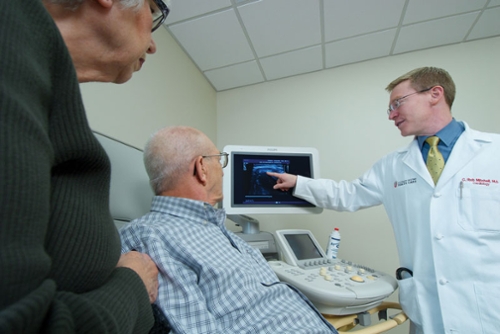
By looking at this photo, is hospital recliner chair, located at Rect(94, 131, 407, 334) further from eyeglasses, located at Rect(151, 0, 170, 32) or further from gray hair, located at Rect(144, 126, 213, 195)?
eyeglasses, located at Rect(151, 0, 170, 32)

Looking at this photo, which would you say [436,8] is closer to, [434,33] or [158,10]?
[434,33]

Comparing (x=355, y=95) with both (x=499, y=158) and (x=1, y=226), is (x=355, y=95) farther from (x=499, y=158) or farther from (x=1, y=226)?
(x=1, y=226)

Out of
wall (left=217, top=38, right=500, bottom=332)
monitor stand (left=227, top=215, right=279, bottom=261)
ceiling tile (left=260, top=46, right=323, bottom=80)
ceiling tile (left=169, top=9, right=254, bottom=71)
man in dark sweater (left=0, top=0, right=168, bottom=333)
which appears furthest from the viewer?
ceiling tile (left=260, top=46, right=323, bottom=80)

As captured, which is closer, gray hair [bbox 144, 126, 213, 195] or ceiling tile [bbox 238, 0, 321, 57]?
gray hair [bbox 144, 126, 213, 195]

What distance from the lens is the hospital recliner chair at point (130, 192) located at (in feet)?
2.92

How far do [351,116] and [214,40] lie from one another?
1224mm

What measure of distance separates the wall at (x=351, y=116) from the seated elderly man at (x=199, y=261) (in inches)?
46.7

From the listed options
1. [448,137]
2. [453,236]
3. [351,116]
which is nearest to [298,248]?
[453,236]

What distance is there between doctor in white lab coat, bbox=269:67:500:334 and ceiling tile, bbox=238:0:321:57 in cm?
73

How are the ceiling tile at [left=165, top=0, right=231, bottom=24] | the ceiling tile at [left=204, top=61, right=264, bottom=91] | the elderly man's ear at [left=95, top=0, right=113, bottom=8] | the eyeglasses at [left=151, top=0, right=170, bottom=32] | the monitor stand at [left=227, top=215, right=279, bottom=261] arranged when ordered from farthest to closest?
the ceiling tile at [left=204, top=61, right=264, bottom=91]
the ceiling tile at [left=165, top=0, right=231, bottom=24]
the monitor stand at [left=227, top=215, right=279, bottom=261]
the eyeglasses at [left=151, top=0, right=170, bottom=32]
the elderly man's ear at [left=95, top=0, right=113, bottom=8]

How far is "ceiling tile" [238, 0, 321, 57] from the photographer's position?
155 cm

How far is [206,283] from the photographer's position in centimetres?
67

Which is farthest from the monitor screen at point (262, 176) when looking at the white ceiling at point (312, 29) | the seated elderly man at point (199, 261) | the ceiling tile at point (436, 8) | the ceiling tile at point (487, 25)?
the ceiling tile at point (487, 25)

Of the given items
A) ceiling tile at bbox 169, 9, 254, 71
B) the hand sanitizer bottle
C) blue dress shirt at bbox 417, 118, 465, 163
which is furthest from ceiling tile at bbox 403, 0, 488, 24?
the hand sanitizer bottle
